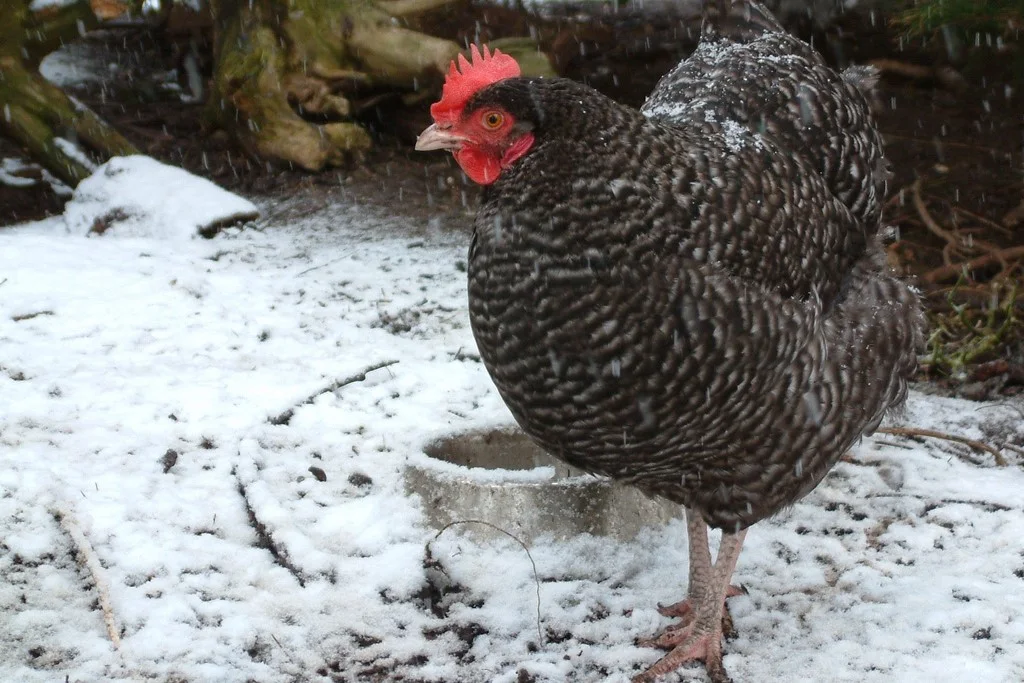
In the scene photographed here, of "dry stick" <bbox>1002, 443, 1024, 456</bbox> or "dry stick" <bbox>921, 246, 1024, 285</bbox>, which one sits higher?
"dry stick" <bbox>921, 246, 1024, 285</bbox>

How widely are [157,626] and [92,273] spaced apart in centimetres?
229

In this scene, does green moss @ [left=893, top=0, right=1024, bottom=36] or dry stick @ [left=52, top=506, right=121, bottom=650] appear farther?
green moss @ [left=893, top=0, right=1024, bottom=36]

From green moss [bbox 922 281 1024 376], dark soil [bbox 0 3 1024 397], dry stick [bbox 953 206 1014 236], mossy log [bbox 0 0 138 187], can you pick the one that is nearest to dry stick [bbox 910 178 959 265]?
dark soil [bbox 0 3 1024 397]

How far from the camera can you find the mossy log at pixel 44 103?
19.3 feet

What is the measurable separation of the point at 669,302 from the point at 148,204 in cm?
391

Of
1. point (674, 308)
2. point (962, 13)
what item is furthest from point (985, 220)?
point (674, 308)

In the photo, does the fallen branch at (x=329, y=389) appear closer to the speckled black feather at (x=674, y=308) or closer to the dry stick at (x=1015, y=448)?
the speckled black feather at (x=674, y=308)

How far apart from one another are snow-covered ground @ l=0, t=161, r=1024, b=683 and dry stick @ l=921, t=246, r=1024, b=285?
94cm

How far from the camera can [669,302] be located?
2309 millimetres

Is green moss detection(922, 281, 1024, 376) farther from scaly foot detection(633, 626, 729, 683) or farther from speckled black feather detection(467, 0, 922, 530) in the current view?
scaly foot detection(633, 626, 729, 683)

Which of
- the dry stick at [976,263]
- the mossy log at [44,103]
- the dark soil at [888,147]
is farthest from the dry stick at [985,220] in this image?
the mossy log at [44,103]

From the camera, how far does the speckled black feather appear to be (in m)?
2.31

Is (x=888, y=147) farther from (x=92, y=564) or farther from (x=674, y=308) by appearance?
(x=92, y=564)

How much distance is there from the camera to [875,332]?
2.74 m
